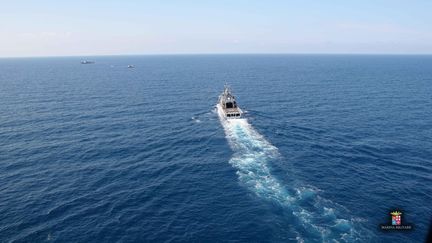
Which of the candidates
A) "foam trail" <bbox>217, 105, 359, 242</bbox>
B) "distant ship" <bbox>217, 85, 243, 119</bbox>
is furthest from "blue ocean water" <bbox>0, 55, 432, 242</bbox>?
"distant ship" <bbox>217, 85, 243, 119</bbox>

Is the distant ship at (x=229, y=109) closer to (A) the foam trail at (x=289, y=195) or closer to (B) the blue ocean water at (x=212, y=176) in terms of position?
(B) the blue ocean water at (x=212, y=176)

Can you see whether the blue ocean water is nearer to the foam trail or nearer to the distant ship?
the foam trail

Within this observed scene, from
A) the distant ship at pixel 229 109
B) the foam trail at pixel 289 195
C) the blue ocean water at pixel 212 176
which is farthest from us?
the distant ship at pixel 229 109

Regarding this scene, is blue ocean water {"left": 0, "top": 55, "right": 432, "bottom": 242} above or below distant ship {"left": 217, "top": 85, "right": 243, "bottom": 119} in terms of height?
below

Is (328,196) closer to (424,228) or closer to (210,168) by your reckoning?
(424,228)

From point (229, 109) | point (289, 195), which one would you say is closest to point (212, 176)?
point (289, 195)

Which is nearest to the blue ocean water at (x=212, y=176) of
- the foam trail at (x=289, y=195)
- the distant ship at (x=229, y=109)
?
the foam trail at (x=289, y=195)

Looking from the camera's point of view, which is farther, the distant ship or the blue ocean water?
the distant ship

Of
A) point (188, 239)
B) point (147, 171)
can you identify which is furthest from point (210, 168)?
point (188, 239)

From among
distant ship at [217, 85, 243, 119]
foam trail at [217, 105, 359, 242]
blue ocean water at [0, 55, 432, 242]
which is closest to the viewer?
foam trail at [217, 105, 359, 242]
